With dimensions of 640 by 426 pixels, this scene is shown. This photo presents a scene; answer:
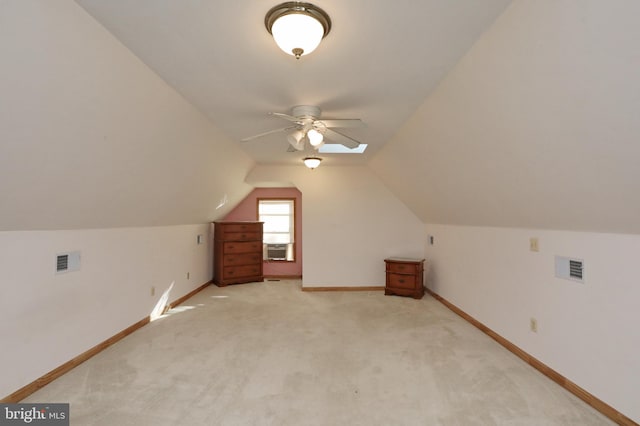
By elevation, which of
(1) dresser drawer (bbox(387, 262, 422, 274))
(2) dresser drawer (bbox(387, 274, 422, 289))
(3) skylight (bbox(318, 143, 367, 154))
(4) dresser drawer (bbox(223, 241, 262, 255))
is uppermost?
(3) skylight (bbox(318, 143, 367, 154))

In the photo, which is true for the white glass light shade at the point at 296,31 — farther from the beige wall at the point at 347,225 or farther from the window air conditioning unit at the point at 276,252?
the window air conditioning unit at the point at 276,252

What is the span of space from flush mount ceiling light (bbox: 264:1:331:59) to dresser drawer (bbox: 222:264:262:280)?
5.38 metres

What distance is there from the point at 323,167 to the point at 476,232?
2913 millimetres

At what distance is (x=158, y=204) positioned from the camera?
13.0ft

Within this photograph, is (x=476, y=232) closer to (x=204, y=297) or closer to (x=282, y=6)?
(x=282, y=6)

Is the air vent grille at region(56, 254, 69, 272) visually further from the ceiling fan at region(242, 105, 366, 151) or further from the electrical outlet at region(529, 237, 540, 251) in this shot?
the electrical outlet at region(529, 237, 540, 251)

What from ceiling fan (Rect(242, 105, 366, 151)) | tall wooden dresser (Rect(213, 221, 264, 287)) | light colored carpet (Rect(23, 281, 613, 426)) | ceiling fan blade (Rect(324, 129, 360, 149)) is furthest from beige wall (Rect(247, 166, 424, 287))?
ceiling fan (Rect(242, 105, 366, 151))

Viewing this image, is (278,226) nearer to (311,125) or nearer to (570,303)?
(311,125)

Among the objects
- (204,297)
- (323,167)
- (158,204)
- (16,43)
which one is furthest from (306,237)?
(16,43)

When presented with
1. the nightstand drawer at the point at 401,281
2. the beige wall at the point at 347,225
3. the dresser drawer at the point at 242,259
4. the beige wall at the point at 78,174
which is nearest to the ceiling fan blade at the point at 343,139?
the beige wall at the point at 78,174

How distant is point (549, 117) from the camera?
1.96 metres

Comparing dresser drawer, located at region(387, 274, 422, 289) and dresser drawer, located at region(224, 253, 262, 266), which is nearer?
dresser drawer, located at region(387, 274, 422, 289)

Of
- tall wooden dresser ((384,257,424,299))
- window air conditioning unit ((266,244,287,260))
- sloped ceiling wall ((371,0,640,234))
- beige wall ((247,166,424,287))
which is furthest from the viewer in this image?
window air conditioning unit ((266,244,287,260))

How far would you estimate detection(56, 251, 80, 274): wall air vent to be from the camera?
284 cm
